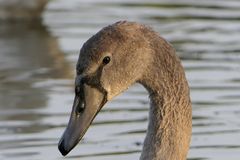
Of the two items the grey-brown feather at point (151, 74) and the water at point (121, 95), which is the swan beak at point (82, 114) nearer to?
the grey-brown feather at point (151, 74)

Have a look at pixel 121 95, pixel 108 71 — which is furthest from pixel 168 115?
pixel 121 95

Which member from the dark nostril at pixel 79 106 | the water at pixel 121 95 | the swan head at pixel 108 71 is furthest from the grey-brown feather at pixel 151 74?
the water at pixel 121 95

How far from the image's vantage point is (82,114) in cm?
834

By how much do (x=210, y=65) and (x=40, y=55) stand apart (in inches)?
98.1

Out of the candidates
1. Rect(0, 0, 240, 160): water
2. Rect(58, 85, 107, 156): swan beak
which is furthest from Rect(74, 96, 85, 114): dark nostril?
Rect(0, 0, 240, 160): water

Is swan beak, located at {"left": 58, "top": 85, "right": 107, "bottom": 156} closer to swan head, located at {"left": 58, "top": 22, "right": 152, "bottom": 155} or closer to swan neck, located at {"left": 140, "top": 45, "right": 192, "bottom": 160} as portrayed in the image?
swan head, located at {"left": 58, "top": 22, "right": 152, "bottom": 155}

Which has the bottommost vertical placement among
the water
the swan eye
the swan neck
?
the water

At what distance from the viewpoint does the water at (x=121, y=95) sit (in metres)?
10.9

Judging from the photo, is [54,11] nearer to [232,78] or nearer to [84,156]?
[232,78]

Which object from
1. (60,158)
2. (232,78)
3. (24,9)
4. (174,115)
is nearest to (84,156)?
(60,158)

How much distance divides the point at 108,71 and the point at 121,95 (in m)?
4.55

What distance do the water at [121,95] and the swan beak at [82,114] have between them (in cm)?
219

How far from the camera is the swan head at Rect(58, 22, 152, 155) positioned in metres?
8.23

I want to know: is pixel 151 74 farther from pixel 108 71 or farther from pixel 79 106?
pixel 79 106
